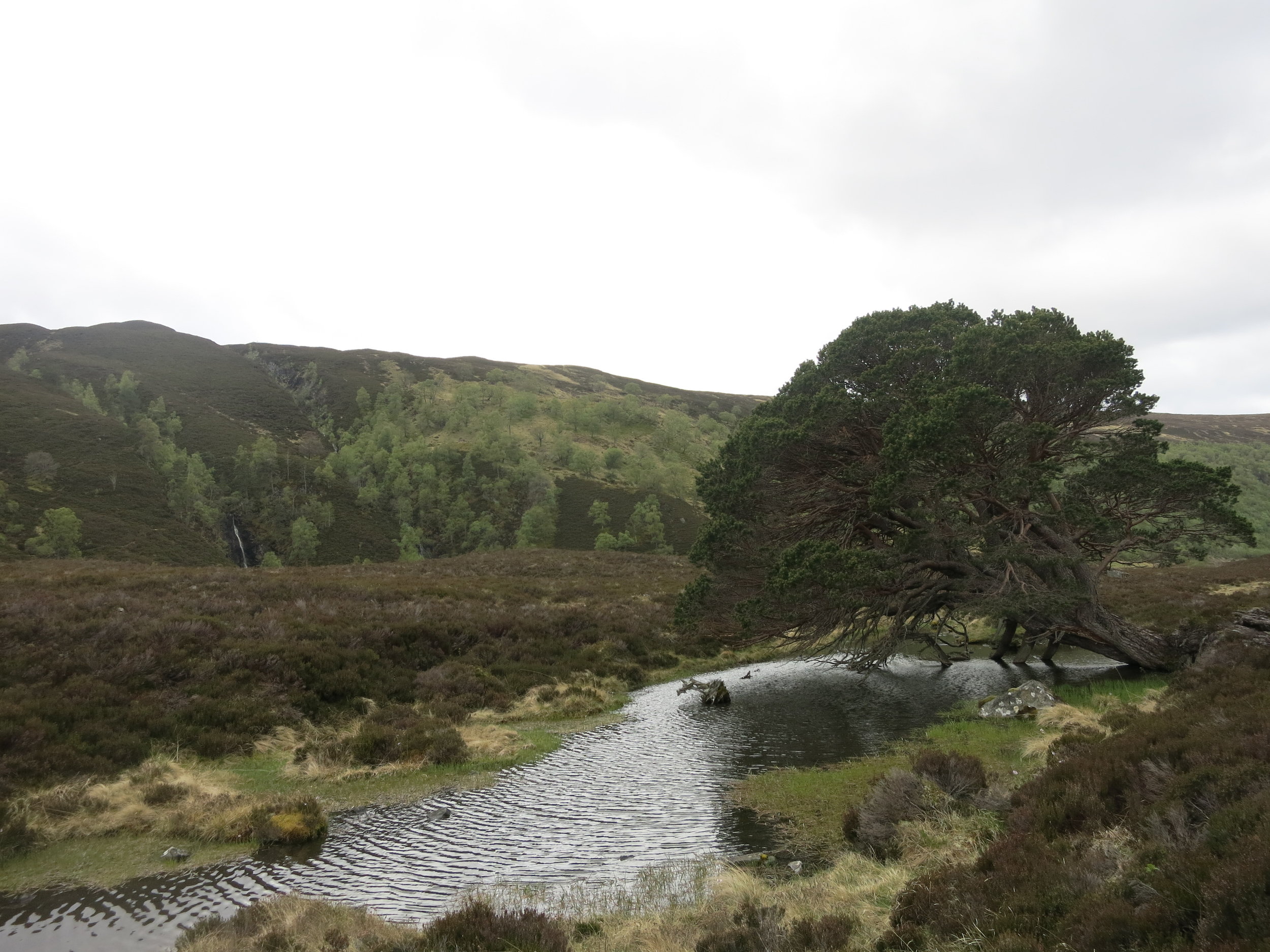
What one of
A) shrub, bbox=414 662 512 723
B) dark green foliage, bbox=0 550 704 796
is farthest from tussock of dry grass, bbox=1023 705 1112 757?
shrub, bbox=414 662 512 723

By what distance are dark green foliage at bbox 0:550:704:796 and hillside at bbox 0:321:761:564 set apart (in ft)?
134

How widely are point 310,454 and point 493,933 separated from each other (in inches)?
4873

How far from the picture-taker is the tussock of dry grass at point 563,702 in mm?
22703

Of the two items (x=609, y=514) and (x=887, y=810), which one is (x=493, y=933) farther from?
(x=609, y=514)

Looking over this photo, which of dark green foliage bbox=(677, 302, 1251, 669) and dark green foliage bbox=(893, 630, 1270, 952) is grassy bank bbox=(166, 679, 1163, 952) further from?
dark green foliage bbox=(677, 302, 1251, 669)

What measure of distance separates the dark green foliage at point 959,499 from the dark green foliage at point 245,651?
8757 millimetres

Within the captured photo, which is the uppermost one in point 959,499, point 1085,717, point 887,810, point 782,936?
point 959,499

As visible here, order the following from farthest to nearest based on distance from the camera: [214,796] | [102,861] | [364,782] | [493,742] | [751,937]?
[493,742]
[364,782]
[214,796]
[102,861]
[751,937]

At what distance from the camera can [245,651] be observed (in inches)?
816

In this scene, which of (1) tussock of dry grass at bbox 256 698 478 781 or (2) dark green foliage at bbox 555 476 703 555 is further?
(2) dark green foliage at bbox 555 476 703 555

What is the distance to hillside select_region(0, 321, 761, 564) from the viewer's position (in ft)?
244

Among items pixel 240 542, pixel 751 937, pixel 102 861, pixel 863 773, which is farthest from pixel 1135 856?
pixel 240 542

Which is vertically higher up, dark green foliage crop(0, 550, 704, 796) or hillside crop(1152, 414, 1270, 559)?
hillside crop(1152, 414, 1270, 559)

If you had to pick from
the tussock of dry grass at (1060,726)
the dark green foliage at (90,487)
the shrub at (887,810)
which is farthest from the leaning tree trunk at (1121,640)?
the dark green foliage at (90,487)
